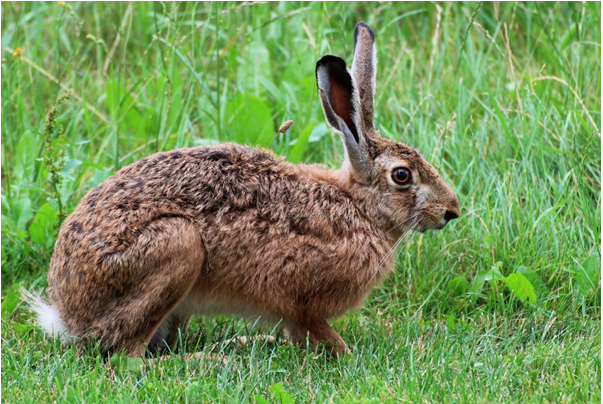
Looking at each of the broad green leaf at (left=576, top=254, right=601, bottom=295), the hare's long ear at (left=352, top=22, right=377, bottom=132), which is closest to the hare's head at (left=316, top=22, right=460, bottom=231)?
the hare's long ear at (left=352, top=22, right=377, bottom=132)

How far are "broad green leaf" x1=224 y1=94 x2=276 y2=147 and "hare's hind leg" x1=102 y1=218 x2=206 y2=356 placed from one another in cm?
189

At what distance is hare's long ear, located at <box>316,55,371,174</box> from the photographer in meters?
4.33

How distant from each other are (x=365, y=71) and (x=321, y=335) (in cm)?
131

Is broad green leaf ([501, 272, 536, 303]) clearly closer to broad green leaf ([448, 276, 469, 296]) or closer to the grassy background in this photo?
the grassy background

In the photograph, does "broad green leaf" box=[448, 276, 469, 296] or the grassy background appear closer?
the grassy background

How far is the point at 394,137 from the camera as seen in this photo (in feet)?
19.4

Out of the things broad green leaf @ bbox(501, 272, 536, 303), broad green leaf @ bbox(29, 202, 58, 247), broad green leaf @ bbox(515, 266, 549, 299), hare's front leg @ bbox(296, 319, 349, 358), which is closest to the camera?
hare's front leg @ bbox(296, 319, 349, 358)

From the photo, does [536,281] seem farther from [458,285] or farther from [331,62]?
[331,62]

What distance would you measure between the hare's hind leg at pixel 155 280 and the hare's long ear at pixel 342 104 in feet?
2.79

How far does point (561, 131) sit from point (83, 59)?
3.48 metres

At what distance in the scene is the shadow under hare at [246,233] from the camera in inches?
163

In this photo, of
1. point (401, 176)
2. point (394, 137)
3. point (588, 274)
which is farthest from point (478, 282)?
point (394, 137)

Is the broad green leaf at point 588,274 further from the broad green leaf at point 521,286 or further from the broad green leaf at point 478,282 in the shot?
the broad green leaf at point 478,282

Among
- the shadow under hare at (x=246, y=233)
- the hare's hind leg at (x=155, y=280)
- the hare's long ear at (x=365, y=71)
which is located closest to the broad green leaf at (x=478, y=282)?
the shadow under hare at (x=246, y=233)
